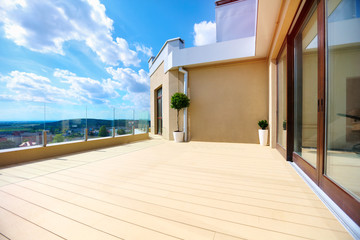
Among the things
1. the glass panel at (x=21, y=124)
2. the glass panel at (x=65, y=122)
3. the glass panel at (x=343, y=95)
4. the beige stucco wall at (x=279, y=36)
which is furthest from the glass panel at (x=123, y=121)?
the glass panel at (x=343, y=95)

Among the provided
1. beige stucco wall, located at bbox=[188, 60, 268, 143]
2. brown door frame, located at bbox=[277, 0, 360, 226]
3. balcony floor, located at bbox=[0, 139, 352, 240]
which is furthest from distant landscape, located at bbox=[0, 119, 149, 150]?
brown door frame, located at bbox=[277, 0, 360, 226]

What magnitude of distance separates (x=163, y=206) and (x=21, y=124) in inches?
162

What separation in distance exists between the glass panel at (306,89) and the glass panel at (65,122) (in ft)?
17.5

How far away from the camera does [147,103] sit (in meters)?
10.6

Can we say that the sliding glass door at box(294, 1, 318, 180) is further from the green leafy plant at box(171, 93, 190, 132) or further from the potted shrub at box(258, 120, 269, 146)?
the green leafy plant at box(171, 93, 190, 132)

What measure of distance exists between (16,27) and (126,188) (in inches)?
354

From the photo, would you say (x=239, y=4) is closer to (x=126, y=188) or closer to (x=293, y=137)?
(x=293, y=137)

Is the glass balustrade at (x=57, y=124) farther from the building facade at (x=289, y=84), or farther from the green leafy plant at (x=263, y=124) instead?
the green leafy plant at (x=263, y=124)

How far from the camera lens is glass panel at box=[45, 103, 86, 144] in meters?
3.75

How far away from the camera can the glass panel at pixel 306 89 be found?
6.05 feet

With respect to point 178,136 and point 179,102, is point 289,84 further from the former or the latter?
point 178,136

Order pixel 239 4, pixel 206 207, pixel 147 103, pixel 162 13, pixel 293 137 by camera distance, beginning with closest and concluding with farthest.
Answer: pixel 206 207 → pixel 293 137 → pixel 239 4 → pixel 162 13 → pixel 147 103

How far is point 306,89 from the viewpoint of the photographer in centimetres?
217

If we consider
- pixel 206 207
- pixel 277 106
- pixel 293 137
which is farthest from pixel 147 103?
pixel 206 207
